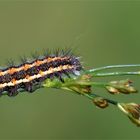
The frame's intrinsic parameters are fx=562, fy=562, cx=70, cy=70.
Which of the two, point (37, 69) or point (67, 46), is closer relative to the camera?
point (37, 69)

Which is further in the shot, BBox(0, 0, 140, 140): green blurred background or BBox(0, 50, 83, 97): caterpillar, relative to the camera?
BBox(0, 0, 140, 140): green blurred background

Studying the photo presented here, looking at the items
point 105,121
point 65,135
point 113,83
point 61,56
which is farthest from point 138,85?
point 113,83

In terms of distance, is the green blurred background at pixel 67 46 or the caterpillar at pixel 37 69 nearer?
the caterpillar at pixel 37 69

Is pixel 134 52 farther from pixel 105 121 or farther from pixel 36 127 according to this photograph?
pixel 36 127
